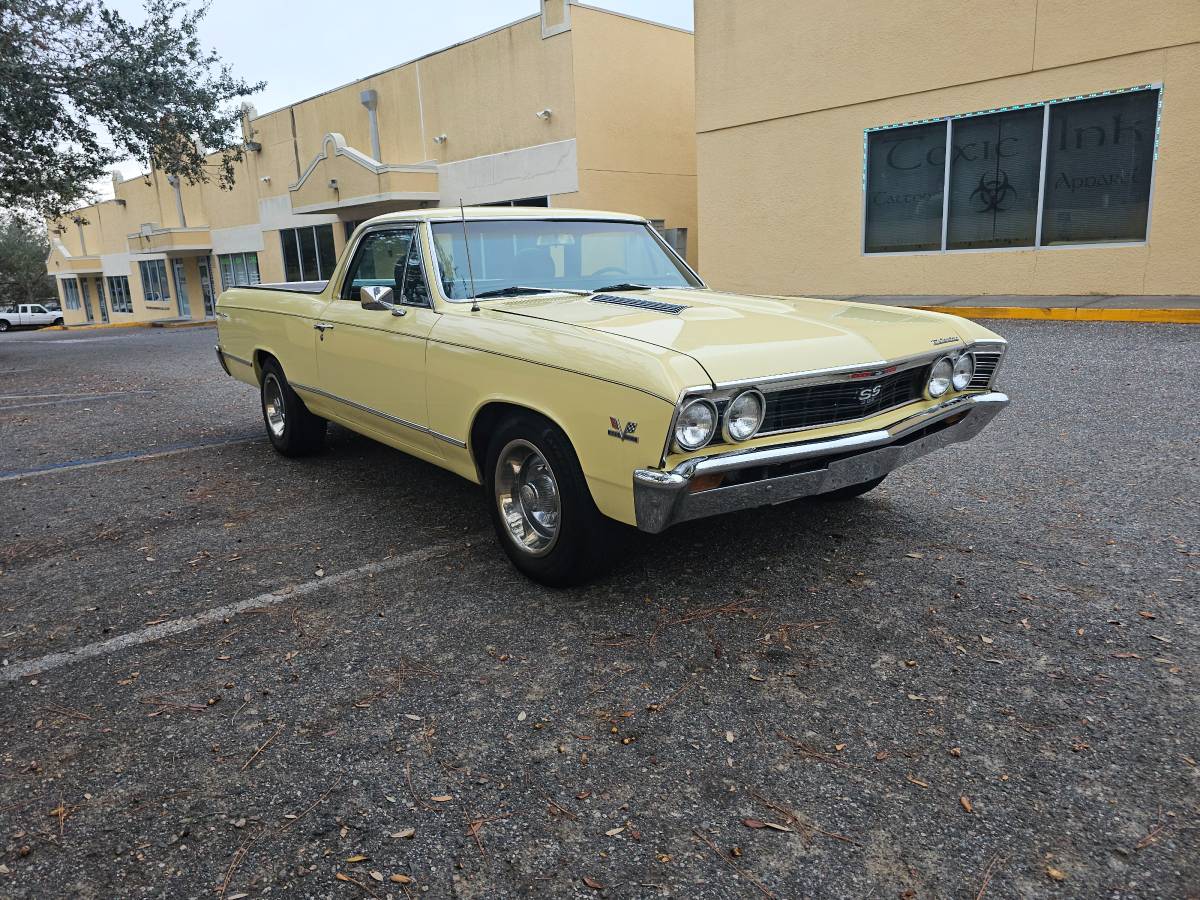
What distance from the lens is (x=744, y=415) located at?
126 inches

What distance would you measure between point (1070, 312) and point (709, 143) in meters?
7.82

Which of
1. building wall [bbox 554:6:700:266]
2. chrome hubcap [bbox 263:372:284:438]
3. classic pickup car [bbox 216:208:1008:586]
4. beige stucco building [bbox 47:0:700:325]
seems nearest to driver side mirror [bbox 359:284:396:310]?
classic pickup car [bbox 216:208:1008:586]

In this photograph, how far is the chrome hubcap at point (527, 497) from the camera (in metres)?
3.73

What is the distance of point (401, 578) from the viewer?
4.00 meters

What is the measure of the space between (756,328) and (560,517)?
1.12 meters

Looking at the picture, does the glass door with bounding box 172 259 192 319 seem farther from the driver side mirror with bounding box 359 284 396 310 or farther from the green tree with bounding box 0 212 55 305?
the driver side mirror with bounding box 359 284 396 310

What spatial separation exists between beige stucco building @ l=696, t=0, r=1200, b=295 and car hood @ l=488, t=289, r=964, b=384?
9581mm

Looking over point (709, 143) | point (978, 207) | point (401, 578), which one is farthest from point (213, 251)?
point (401, 578)

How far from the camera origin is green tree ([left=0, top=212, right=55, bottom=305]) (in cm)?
5784

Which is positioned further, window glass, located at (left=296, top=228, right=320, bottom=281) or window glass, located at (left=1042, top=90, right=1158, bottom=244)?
window glass, located at (left=296, top=228, right=320, bottom=281)

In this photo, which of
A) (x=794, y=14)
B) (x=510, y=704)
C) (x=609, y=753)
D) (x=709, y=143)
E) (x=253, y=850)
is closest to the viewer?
(x=253, y=850)

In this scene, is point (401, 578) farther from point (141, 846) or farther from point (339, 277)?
point (339, 277)

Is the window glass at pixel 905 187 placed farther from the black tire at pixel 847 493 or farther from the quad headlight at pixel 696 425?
the quad headlight at pixel 696 425

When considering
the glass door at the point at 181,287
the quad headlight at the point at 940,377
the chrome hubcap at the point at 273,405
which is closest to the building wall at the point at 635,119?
the chrome hubcap at the point at 273,405
